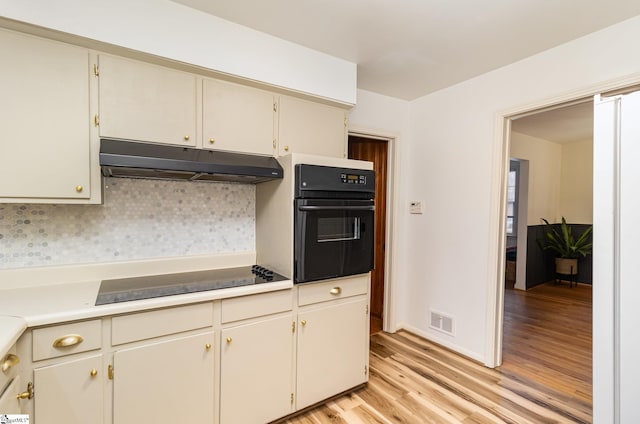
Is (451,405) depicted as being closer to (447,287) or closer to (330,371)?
(330,371)

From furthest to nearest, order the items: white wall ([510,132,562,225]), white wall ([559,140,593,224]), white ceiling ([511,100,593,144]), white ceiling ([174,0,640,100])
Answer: white wall ([559,140,593,224]) → white wall ([510,132,562,225]) → white ceiling ([511,100,593,144]) → white ceiling ([174,0,640,100])

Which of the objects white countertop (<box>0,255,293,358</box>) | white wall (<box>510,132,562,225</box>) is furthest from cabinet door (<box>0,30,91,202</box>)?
white wall (<box>510,132,562,225</box>)

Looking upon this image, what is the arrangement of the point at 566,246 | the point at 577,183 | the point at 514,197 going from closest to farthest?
the point at 566,246
the point at 577,183
the point at 514,197

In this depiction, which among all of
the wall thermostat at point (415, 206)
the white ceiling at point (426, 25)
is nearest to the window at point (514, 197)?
the wall thermostat at point (415, 206)

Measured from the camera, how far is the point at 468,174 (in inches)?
112

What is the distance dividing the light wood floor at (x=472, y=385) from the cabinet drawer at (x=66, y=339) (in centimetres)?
130

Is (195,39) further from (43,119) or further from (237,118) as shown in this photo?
(43,119)

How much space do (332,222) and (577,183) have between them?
5.74 metres

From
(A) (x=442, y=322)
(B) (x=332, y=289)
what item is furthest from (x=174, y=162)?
(A) (x=442, y=322)

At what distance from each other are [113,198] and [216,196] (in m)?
0.64

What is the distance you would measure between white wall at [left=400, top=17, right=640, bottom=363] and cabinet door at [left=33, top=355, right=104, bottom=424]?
2.75 metres

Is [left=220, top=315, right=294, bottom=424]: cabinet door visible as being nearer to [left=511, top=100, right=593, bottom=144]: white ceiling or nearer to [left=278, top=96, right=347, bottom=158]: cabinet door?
[left=278, top=96, right=347, bottom=158]: cabinet door

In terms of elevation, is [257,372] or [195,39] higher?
[195,39]

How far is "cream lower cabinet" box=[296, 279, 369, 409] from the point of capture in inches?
79.9
